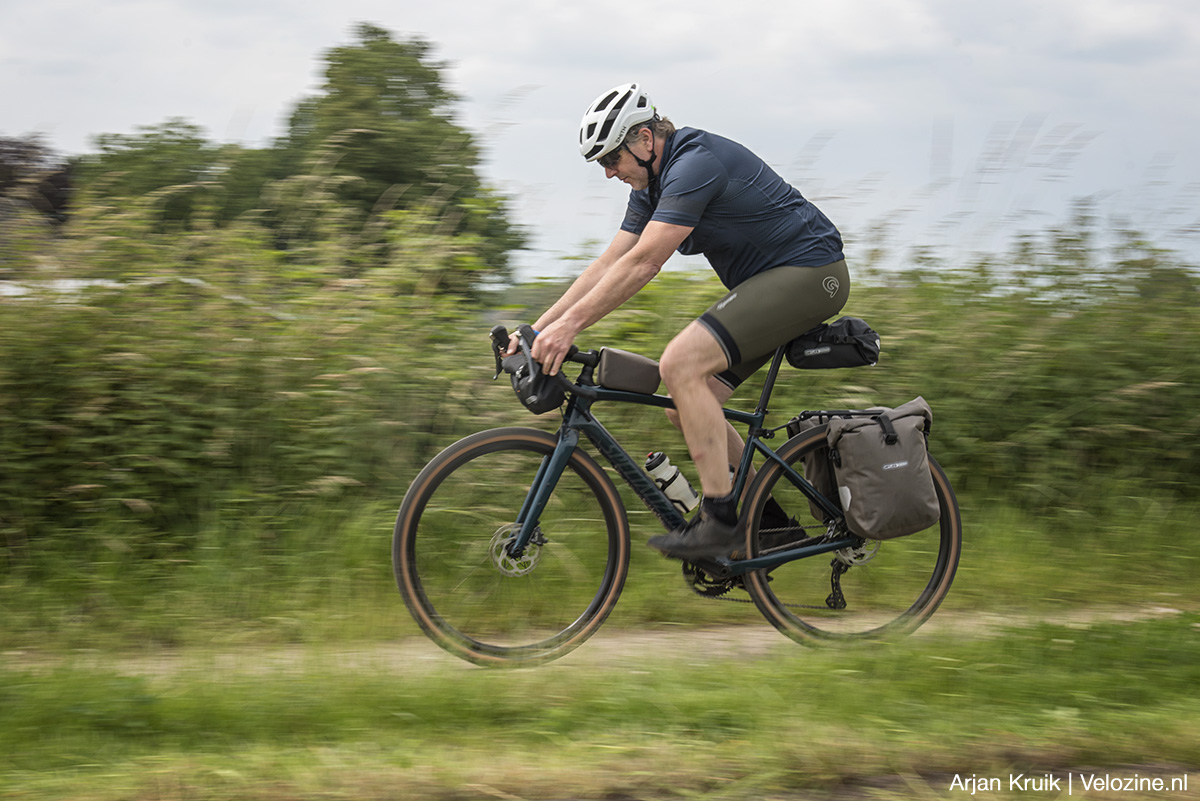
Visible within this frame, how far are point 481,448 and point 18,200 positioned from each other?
344 cm

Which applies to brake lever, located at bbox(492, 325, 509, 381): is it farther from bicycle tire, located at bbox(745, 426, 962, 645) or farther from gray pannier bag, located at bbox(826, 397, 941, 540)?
gray pannier bag, located at bbox(826, 397, 941, 540)

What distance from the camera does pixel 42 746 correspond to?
3.16 meters

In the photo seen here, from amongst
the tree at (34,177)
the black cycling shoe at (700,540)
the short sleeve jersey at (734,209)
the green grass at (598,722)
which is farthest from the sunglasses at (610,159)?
the tree at (34,177)

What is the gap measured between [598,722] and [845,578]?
6.00 ft

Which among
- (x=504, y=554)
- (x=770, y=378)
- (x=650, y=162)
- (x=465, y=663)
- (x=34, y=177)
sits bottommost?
(x=465, y=663)

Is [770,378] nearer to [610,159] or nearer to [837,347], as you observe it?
[837,347]

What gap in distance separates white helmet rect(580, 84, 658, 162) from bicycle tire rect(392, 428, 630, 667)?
116cm

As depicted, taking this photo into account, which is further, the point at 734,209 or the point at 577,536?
the point at 577,536

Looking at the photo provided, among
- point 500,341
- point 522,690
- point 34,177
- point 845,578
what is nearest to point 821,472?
point 845,578

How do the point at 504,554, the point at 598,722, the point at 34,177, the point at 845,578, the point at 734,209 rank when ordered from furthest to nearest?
the point at 34,177, the point at 845,578, the point at 504,554, the point at 734,209, the point at 598,722

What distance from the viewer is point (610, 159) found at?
3934 millimetres

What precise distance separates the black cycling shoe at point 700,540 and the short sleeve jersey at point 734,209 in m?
1.04

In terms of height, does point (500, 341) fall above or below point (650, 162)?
below

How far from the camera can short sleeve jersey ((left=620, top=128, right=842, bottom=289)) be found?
3.72 m
